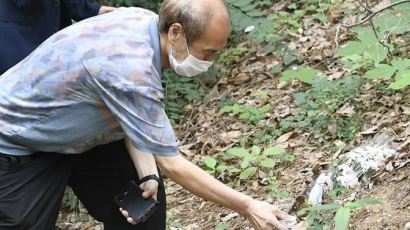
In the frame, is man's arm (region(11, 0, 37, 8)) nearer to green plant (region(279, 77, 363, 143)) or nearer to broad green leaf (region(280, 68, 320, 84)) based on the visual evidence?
green plant (region(279, 77, 363, 143))

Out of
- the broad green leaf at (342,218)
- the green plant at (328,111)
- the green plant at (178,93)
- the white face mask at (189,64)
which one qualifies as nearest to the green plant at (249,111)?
the green plant at (328,111)

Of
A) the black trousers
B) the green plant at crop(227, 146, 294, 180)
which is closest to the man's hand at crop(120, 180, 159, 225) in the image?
the black trousers

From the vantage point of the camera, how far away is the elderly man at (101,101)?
2658 millimetres

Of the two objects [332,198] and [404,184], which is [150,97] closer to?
[332,198]

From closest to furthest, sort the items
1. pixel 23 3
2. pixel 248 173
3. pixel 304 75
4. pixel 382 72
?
pixel 23 3 < pixel 382 72 < pixel 248 173 < pixel 304 75

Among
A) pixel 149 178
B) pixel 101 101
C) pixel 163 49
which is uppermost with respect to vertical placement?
pixel 163 49

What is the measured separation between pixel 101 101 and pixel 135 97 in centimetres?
22

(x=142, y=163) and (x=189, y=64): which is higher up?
(x=189, y=64)

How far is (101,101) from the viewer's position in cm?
276

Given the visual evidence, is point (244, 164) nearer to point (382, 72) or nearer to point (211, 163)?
point (211, 163)

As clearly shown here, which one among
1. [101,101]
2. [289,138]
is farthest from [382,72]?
[101,101]

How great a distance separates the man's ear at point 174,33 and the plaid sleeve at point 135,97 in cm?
17

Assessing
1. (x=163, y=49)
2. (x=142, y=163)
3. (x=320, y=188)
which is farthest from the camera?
(x=320, y=188)

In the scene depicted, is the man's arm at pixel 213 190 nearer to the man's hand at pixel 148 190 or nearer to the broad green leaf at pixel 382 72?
the man's hand at pixel 148 190
